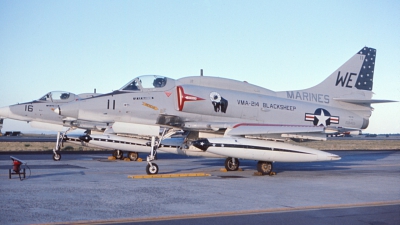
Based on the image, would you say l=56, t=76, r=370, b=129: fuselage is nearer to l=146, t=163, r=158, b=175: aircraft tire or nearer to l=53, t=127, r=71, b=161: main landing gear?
l=146, t=163, r=158, b=175: aircraft tire

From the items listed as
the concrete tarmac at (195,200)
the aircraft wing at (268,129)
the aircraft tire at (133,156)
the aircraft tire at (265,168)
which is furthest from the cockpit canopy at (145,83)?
the aircraft tire at (133,156)

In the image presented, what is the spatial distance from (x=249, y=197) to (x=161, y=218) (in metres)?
3.41

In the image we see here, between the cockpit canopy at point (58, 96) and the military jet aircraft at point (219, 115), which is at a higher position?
the cockpit canopy at point (58, 96)

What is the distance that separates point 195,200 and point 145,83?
7.33 meters

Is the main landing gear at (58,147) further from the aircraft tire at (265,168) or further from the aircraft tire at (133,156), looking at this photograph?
the aircraft tire at (265,168)

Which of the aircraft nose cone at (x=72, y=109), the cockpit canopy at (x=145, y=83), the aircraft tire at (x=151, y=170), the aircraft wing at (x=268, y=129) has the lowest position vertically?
the aircraft tire at (x=151, y=170)

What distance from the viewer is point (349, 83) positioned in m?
20.4

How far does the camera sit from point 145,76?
16938 mm

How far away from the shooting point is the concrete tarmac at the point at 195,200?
836 cm

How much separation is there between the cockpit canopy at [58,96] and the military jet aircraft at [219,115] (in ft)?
33.1

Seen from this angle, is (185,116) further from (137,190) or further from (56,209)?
(56,209)

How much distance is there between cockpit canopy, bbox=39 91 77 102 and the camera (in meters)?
26.0

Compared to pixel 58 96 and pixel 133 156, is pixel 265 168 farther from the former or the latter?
pixel 58 96

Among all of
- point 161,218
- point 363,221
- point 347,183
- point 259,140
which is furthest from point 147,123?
point 363,221
